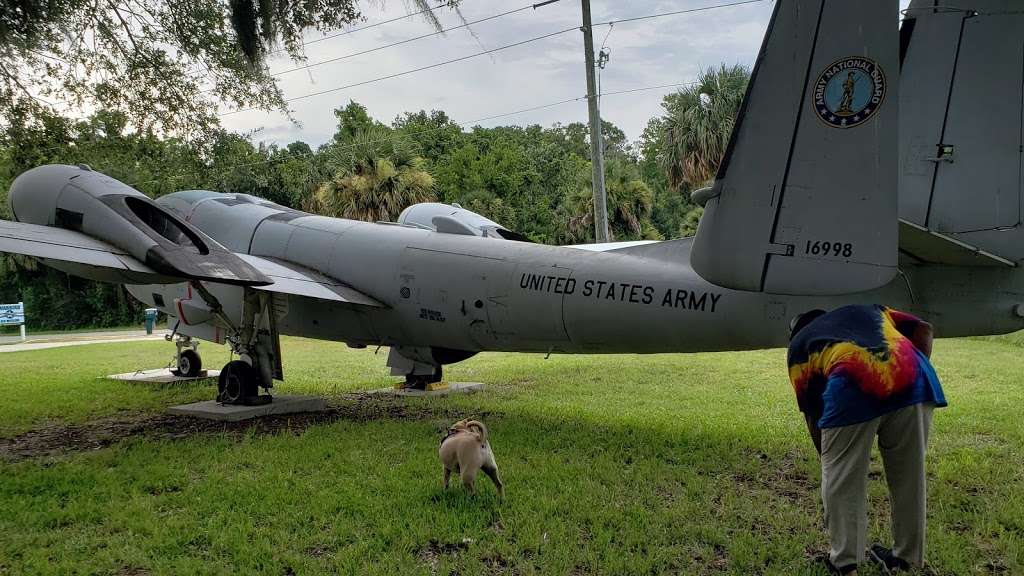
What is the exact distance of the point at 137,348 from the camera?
20922mm

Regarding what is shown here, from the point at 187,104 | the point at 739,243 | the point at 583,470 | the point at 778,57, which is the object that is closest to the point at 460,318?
the point at 583,470

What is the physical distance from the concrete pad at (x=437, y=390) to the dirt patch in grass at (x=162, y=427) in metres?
0.92

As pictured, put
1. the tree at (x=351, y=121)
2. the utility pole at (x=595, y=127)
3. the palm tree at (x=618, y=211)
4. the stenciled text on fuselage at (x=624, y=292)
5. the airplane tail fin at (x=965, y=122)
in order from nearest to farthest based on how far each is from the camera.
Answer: the airplane tail fin at (x=965, y=122)
the stenciled text on fuselage at (x=624, y=292)
the utility pole at (x=595, y=127)
the palm tree at (x=618, y=211)
the tree at (x=351, y=121)

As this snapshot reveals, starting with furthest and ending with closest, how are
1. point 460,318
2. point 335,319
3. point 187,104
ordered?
point 187,104
point 335,319
point 460,318

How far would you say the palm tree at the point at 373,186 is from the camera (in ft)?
80.6

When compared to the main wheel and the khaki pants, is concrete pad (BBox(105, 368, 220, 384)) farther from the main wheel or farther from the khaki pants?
the khaki pants

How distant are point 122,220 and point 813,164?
25.1 feet

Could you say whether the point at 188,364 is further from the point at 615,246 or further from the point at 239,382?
the point at 615,246

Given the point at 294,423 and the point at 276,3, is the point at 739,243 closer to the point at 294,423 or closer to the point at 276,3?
the point at 276,3

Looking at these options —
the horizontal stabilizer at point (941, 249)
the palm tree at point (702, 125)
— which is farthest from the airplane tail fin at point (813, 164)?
the palm tree at point (702, 125)

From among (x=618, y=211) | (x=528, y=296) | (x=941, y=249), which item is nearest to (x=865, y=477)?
(x=941, y=249)

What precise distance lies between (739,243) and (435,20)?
4.12 m

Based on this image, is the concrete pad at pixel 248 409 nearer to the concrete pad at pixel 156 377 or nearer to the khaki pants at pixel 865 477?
the concrete pad at pixel 156 377

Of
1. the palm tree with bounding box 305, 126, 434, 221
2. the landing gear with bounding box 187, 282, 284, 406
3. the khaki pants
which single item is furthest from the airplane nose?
the palm tree with bounding box 305, 126, 434, 221
